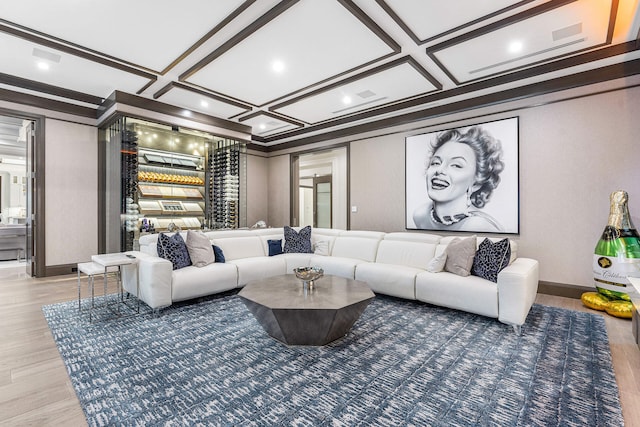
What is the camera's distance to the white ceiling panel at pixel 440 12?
8.27 feet

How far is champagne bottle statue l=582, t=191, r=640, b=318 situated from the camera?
320 centimetres

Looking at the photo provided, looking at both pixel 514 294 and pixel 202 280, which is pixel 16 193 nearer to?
pixel 202 280

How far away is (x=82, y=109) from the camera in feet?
16.8

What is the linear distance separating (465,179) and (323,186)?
4.89 metres

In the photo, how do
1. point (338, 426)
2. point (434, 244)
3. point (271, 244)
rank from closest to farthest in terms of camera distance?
point (338, 426)
point (434, 244)
point (271, 244)

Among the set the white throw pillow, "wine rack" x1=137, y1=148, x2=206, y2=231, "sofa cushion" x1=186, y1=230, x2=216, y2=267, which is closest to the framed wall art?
the white throw pillow

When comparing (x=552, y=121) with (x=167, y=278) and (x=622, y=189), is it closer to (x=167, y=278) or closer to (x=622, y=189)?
(x=622, y=189)

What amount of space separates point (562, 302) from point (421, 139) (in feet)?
9.88

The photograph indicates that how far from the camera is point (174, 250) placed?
372 centimetres

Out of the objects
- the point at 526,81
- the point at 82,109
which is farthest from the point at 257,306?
the point at 82,109

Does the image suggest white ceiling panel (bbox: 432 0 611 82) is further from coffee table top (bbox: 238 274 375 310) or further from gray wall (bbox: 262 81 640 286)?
coffee table top (bbox: 238 274 375 310)

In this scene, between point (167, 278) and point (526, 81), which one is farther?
point (526, 81)

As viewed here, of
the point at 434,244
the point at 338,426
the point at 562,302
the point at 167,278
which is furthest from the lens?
the point at 434,244

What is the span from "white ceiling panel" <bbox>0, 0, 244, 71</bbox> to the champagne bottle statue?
4.42 metres
